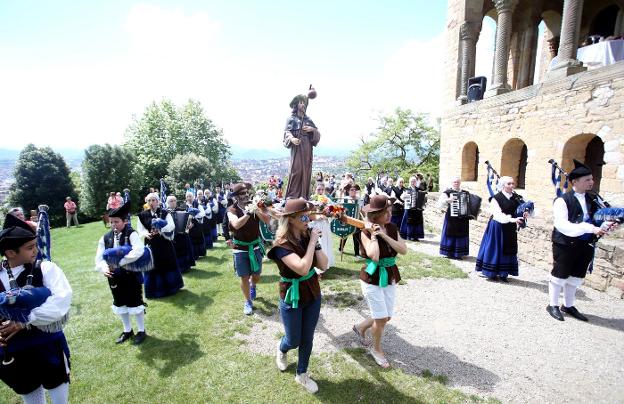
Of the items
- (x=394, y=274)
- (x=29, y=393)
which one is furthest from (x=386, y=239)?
(x=29, y=393)

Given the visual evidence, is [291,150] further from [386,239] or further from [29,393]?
[29,393]

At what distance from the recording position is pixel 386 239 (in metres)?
3.75

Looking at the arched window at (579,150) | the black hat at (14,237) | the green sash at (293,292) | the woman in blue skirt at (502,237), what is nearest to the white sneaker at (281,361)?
the green sash at (293,292)

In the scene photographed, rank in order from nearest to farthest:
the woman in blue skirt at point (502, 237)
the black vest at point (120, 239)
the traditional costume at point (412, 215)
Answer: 1. the black vest at point (120, 239)
2. the woman in blue skirt at point (502, 237)
3. the traditional costume at point (412, 215)

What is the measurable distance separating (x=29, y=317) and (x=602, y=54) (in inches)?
548

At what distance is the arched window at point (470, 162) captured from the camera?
14039mm

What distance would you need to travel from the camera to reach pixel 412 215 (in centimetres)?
1079

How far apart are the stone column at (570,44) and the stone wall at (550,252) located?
4766 millimetres

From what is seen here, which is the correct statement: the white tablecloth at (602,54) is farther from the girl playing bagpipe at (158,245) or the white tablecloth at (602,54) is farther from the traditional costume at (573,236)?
the girl playing bagpipe at (158,245)

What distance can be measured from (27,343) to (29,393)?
57cm

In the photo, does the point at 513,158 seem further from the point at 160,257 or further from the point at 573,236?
the point at 160,257

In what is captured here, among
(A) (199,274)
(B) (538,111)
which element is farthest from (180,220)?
(B) (538,111)

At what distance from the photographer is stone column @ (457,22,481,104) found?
13883 mm

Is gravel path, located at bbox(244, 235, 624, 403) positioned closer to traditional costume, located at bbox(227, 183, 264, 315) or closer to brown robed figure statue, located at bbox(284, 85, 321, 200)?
traditional costume, located at bbox(227, 183, 264, 315)
